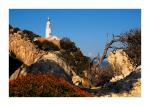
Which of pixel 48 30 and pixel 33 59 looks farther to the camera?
pixel 33 59

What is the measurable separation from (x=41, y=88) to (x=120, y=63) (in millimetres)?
2372

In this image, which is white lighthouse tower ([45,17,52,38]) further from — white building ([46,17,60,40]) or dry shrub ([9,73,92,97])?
dry shrub ([9,73,92,97])

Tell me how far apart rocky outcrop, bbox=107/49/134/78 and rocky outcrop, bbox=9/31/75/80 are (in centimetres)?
103

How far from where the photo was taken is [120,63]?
43.5 ft

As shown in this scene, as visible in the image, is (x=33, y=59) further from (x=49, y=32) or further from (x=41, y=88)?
(x=41, y=88)

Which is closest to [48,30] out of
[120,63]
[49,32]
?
[49,32]

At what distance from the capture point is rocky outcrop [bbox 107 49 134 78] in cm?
1304

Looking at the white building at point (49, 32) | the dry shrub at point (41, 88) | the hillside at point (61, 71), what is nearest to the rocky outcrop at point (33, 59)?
the hillside at point (61, 71)

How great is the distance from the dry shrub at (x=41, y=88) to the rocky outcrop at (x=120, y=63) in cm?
129

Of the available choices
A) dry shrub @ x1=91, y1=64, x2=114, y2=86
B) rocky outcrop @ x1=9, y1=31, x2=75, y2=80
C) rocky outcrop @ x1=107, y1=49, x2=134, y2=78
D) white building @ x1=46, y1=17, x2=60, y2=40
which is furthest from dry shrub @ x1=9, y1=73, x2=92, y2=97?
rocky outcrop @ x1=107, y1=49, x2=134, y2=78

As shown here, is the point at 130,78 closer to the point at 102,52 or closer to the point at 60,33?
the point at 102,52
